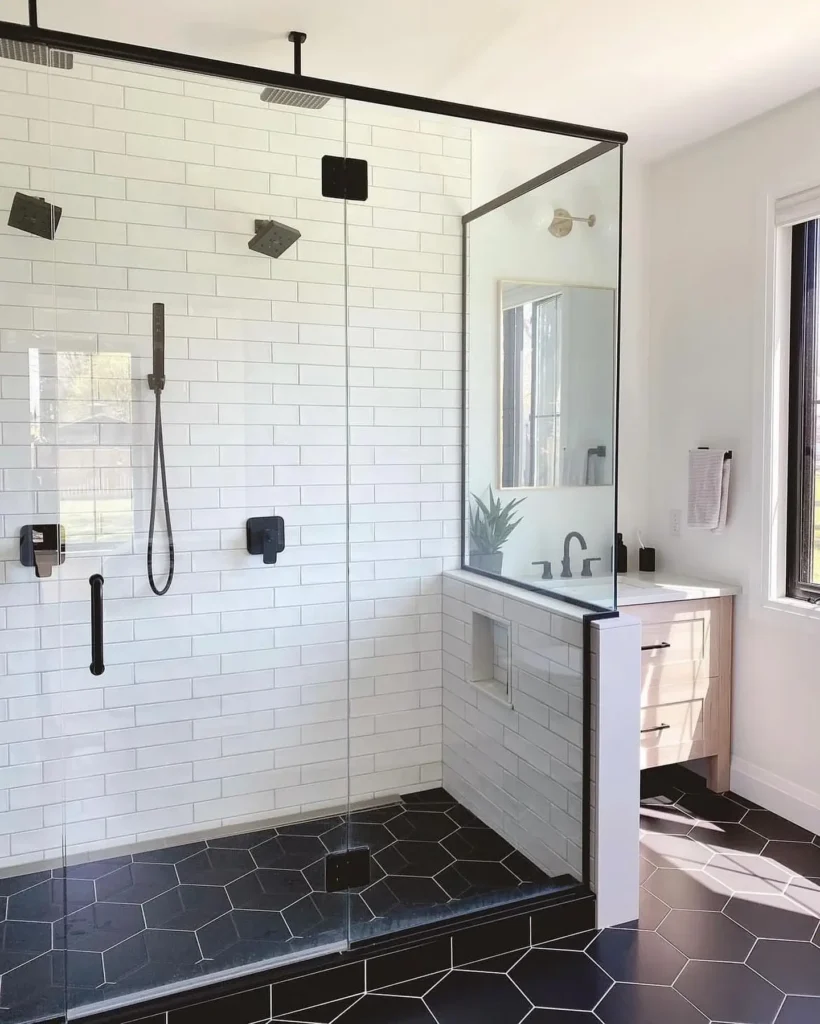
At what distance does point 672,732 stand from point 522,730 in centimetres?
89

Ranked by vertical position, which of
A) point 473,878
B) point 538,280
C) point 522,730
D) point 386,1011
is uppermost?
point 538,280

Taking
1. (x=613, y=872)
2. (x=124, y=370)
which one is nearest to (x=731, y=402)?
(x=613, y=872)

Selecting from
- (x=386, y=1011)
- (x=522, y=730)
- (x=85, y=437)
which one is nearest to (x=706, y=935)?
(x=522, y=730)

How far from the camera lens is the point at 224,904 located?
2.40m

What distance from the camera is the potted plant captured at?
3.05 meters

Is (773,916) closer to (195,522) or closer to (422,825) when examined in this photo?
(422,825)

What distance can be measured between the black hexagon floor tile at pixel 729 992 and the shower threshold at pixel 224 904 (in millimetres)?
443

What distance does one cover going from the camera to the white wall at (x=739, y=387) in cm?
321

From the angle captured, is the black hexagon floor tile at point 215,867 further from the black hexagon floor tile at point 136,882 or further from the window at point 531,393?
the window at point 531,393

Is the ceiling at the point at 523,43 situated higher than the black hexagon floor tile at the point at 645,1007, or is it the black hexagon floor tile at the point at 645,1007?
the ceiling at the point at 523,43

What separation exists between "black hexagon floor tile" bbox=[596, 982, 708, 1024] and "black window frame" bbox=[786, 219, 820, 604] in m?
1.59

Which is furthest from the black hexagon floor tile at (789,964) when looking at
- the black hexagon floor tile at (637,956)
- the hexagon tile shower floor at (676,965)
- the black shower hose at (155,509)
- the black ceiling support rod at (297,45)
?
the black ceiling support rod at (297,45)

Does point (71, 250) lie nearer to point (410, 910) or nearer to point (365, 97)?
point (365, 97)

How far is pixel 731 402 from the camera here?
138 inches
